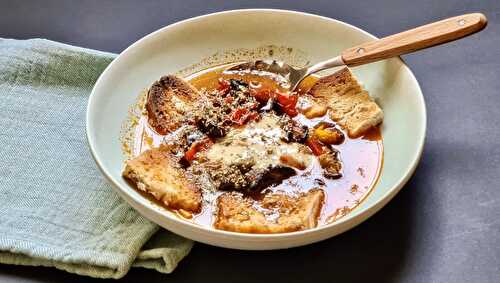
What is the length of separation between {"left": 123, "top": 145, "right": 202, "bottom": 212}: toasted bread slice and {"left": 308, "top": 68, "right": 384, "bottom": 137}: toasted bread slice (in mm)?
695

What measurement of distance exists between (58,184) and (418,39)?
1.51 m

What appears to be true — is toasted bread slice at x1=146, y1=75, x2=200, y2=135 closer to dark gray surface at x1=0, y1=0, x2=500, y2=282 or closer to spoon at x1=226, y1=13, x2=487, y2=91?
spoon at x1=226, y1=13, x2=487, y2=91

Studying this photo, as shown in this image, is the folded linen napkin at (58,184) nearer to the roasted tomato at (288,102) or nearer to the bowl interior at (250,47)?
the bowl interior at (250,47)

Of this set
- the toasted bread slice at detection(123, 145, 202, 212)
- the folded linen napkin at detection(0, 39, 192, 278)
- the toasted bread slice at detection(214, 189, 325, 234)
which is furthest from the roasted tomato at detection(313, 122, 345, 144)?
the folded linen napkin at detection(0, 39, 192, 278)

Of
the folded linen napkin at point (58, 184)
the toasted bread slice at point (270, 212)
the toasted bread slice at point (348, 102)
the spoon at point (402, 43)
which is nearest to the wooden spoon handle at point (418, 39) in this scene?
the spoon at point (402, 43)

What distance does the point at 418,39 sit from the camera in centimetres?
274

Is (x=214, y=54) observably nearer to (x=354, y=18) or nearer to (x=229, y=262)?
(x=354, y=18)

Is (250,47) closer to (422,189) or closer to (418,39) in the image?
(418,39)

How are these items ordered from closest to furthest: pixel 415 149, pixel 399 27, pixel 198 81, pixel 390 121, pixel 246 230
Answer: pixel 246 230
pixel 415 149
pixel 390 121
pixel 198 81
pixel 399 27

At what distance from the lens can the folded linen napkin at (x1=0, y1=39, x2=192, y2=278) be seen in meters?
2.38

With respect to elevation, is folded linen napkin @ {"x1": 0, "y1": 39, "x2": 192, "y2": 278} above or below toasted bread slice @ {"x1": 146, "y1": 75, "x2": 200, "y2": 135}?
below

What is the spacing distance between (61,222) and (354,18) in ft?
6.03

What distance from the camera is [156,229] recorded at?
2461mm

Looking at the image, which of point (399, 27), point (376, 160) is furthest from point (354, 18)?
point (376, 160)
